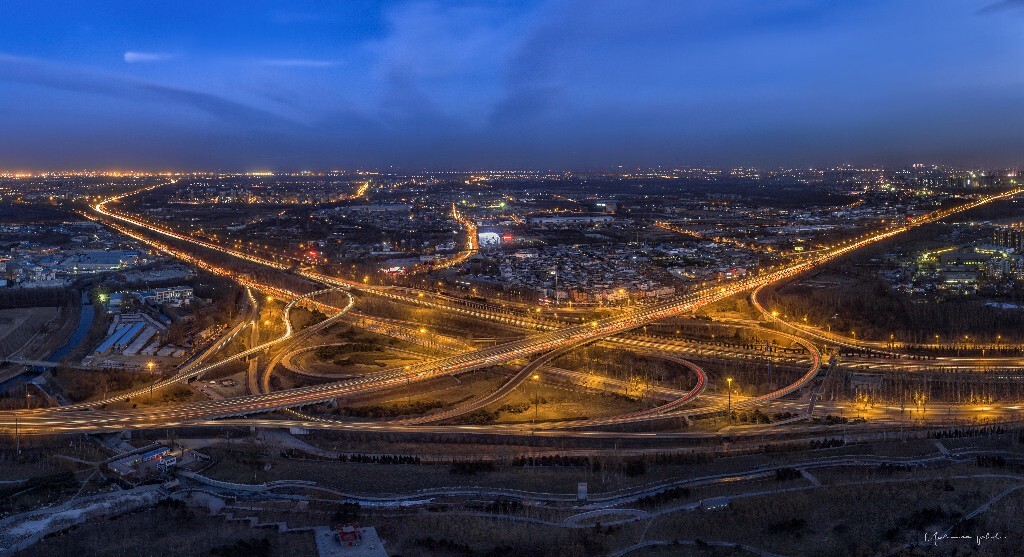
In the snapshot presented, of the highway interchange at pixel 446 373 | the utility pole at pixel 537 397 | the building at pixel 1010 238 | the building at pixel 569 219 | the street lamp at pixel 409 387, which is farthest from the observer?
the building at pixel 569 219

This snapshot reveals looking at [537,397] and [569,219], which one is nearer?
[537,397]

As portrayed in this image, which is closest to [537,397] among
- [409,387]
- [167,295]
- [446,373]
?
[446,373]

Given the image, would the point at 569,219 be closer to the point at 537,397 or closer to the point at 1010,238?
the point at 1010,238

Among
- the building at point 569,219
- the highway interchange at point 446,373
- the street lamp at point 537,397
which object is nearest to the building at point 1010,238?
the highway interchange at point 446,373

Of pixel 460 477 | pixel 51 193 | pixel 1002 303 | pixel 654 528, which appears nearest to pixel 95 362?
pixel 460 477

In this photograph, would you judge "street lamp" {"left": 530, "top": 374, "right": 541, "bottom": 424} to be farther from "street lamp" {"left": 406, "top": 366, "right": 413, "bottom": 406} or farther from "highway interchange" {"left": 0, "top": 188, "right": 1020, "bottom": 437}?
"street lamp" {"left": 406, "top": 366, "right": 413, "bottom": 406}

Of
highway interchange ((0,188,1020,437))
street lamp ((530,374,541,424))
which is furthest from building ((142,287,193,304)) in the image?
street lamp ((530,374,541,424))

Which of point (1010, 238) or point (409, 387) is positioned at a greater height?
point (1010, 238)

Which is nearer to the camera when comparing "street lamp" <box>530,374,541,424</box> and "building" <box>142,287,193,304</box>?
"street lamp" <box>530,374,541,424</box>

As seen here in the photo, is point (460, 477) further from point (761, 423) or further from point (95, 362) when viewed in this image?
point (95, 362)

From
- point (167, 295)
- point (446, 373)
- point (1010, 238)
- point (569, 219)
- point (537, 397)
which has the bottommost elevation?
point (537, 397)

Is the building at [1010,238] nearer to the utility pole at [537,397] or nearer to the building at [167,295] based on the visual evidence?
the utility pole at [537,397]
